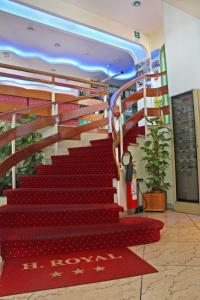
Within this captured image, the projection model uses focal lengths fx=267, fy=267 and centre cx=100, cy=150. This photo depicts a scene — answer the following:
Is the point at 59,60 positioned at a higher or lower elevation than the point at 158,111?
higher

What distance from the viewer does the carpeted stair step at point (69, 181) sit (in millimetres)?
3791

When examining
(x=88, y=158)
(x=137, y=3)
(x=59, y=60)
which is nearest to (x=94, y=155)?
(x=88, y=158)

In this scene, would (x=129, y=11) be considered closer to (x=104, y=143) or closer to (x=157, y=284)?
(x=104, y=143)

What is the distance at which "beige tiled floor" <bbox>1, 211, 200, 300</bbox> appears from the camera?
5.73 ft

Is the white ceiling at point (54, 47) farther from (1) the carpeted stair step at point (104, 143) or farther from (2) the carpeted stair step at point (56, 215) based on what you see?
(2) the carpeted stair step at point (56, 215)

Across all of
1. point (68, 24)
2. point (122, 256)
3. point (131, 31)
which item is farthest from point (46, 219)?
point (131, 31)

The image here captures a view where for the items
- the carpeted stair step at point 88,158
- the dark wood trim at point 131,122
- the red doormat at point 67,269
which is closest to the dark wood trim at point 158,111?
the dark wood trim at point 131,122

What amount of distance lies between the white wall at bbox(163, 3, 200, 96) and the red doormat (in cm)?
323

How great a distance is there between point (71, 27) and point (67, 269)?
5.74 m

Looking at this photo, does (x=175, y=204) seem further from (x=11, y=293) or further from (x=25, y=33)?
(x=25, y=33)

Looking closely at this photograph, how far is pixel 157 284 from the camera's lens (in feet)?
6.23

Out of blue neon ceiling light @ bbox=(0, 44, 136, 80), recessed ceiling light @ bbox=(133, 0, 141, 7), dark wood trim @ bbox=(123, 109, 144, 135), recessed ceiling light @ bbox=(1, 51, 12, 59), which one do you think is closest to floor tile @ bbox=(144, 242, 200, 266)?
dark wood trim @ bbox=(123, 109, 144, 135)

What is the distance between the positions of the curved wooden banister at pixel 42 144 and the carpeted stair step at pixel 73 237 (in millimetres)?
1239

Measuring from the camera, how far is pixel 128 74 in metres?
10.1
